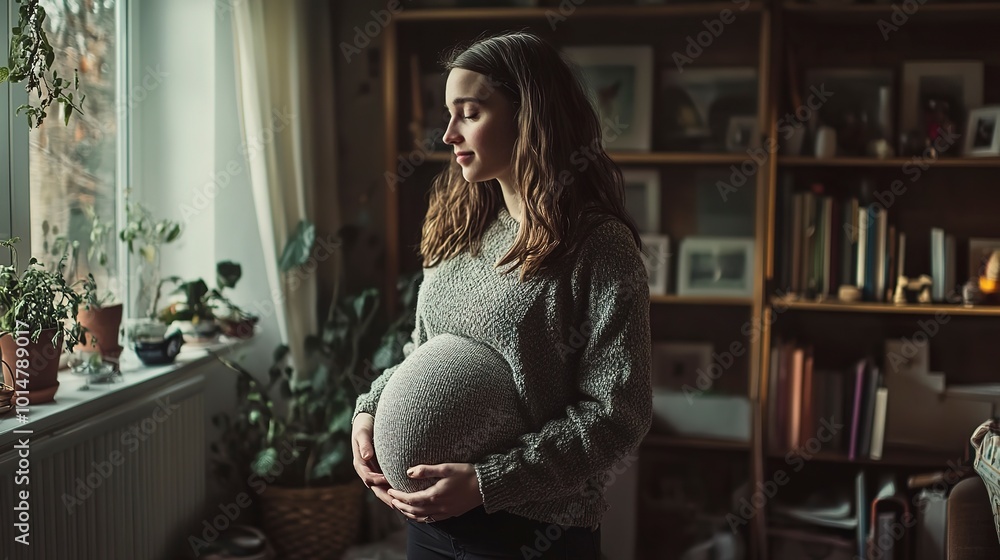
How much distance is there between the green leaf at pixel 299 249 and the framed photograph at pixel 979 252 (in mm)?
2049

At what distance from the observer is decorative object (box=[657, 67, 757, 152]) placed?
2713mm

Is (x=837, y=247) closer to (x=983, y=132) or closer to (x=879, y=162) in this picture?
(x=879, y=162)

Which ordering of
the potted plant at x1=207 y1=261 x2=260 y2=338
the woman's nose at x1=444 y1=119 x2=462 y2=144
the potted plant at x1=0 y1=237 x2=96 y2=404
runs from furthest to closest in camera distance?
1. the potted plant at x1=207 y1=261 x2=260 y2=338
2. the potted plant at x1=0 y1=237 x2=96 y2=404
3. the woman's nose at x1=444 y1=119 x2=462 y2=144

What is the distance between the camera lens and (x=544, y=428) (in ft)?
3.88

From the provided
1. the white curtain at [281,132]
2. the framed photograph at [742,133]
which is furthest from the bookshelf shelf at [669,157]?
the white curtain at [281,132]

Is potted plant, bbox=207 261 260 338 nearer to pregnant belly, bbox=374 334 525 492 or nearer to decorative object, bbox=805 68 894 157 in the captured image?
pregnant belly, bbox=374 334 525 492

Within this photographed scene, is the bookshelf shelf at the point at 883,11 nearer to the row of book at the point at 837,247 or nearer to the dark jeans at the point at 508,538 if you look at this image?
the row of book at the point at 837,247

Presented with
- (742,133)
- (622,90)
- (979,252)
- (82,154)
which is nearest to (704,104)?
(742,133)

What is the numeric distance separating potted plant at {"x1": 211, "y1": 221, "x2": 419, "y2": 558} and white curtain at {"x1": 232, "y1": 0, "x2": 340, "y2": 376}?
16 centimetres

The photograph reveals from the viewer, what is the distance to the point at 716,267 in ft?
8.90

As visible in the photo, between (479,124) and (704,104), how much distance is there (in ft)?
5.57

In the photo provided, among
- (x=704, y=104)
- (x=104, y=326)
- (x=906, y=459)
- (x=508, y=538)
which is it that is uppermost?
(x=704, y=104)

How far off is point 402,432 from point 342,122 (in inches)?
76.3

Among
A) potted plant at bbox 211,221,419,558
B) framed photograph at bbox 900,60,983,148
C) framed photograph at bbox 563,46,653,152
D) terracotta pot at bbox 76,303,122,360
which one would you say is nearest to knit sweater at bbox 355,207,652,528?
terracotta pot at bbox 76,303,122,360
